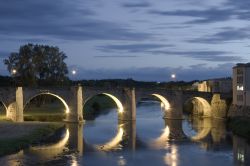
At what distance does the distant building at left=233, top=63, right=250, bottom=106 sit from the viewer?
79.0m

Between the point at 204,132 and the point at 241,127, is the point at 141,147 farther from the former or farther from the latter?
the point at 241,127

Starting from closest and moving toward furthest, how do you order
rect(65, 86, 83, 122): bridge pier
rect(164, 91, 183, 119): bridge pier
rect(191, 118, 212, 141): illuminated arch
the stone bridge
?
rect(191, 118, 212, 141): illuminated arch
the stone bridge
rect(65, 86, 83, 122): bridge pier
rect(164, 91, 183, 119): bridge pier

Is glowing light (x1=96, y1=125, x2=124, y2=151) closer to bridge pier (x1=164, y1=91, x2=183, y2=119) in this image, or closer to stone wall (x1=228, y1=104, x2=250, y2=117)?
stone wall (x1=228, y1=104, x2=250, y2=117)

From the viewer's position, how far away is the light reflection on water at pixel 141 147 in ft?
143

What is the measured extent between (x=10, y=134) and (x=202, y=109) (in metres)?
46.6

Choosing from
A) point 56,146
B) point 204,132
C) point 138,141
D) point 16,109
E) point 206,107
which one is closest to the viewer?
point 56,146

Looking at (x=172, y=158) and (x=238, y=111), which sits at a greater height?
(x=238, y=111)

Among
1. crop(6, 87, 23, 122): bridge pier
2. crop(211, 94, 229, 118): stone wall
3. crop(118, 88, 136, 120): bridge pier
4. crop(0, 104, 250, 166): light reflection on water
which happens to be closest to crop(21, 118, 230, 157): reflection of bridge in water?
crop(0, 104, 250, 166): light reflection on water

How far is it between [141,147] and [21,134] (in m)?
11.8

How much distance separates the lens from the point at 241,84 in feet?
268

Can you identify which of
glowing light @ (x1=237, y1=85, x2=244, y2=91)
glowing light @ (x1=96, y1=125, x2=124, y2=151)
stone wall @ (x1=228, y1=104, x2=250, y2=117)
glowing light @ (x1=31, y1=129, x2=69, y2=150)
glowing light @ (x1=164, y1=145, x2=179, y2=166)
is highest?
glowing light @ (x1=237, y1=85, x2=244, y2=91)

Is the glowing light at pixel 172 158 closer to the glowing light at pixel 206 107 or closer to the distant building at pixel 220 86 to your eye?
the glowing light at pixel 206 107

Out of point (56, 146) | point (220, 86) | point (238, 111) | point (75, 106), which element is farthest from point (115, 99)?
point (56, 146)

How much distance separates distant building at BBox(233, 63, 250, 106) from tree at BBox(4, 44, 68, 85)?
3395 cm
